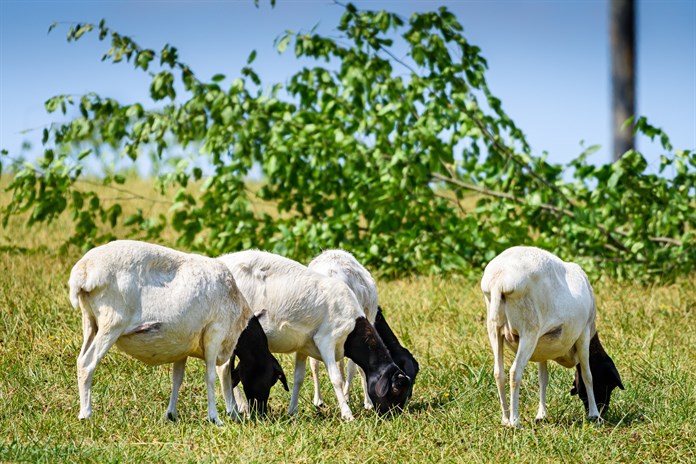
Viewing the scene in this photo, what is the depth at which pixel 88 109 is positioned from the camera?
10641 mm

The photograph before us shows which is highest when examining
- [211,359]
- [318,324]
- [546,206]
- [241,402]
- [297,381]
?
[546,206]

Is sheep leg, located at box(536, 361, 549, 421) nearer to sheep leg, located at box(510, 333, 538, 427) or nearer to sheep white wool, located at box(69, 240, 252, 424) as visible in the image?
sheep leg, located at box(510, 333, 538, 427)

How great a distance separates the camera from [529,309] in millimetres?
5410

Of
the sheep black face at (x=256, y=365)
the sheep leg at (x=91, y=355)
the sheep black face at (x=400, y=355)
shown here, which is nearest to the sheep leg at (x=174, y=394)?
the sheep black face at (x=256, y=365)

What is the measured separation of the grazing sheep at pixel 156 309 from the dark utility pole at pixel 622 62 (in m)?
9.87

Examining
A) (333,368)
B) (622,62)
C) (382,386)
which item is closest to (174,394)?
(333,368)

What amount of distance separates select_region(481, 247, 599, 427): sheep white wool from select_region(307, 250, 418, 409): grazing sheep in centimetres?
89

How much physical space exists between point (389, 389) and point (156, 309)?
1.58 m

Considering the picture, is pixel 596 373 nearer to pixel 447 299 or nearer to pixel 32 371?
pixel 447 299

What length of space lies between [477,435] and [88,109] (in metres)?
6.88

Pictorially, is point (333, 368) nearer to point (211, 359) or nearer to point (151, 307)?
point (211, 359)

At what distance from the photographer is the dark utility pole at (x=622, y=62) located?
46.6 feet

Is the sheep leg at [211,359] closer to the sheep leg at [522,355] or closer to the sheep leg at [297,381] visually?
the sheep leg at [297,381]

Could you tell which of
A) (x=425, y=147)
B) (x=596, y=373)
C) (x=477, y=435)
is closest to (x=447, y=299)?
(x=425, y=147)
